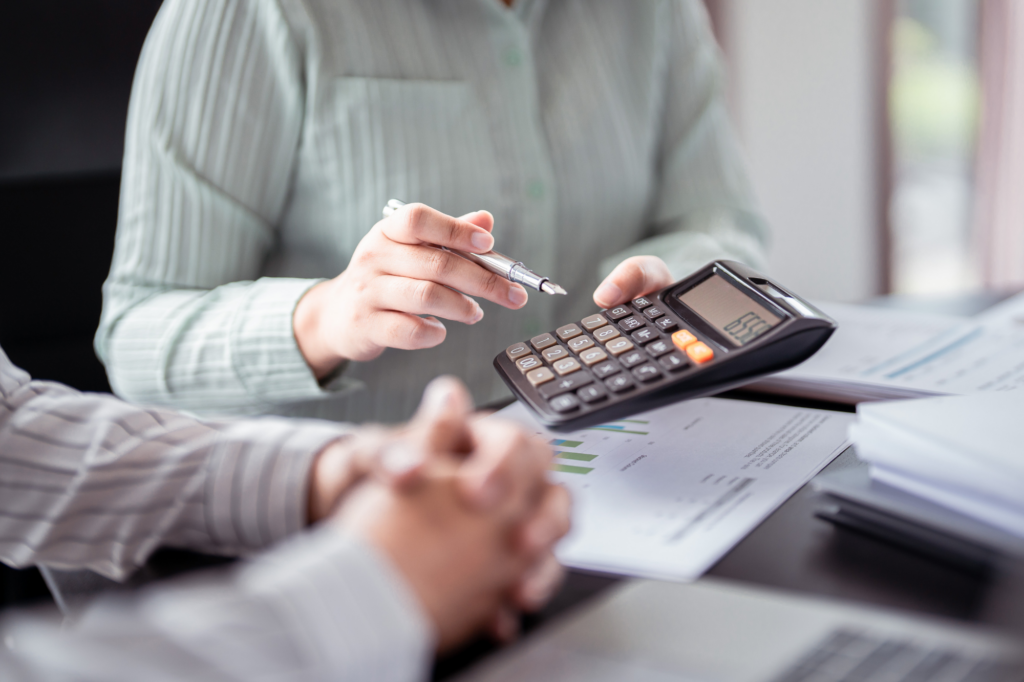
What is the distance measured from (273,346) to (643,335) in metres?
0.28

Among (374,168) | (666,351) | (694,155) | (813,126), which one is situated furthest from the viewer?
(813,126)

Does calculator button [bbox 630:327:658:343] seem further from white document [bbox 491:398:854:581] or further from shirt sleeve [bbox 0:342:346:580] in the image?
shirt sleeve [bbox 0:342:346:580]

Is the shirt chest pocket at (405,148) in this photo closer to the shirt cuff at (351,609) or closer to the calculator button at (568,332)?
the calculator button at (568,332)

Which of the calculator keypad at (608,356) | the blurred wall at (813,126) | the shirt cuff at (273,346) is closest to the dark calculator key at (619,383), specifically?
the calculator keypad at (608,356)

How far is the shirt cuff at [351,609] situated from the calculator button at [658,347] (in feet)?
0.76

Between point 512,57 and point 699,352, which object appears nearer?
point 699,352

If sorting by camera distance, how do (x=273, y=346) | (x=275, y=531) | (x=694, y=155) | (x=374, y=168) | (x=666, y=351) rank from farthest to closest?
(x=694, y=155) → (x=374, y=168) → (x=273, y=346) → (x=666, y=351) → (x=275, y=531)

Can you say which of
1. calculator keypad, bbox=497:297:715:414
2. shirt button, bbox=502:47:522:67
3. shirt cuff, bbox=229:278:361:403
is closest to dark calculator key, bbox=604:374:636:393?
calculator keypad, bbox=497:297:715:414

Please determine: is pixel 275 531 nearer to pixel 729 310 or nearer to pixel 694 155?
pixel 729 310

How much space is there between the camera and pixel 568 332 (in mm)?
502

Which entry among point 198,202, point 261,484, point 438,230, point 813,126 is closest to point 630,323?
point 438,230

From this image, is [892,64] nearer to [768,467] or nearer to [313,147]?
[313,147]

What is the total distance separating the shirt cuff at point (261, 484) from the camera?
342 mm

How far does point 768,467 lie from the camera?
439mm
